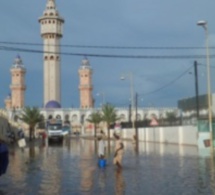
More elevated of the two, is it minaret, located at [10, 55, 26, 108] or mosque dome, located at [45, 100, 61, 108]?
minaret, located at [10, 55, 26, 108]

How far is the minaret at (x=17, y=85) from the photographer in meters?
139

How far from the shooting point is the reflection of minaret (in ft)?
456

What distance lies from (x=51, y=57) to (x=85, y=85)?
1586 cm

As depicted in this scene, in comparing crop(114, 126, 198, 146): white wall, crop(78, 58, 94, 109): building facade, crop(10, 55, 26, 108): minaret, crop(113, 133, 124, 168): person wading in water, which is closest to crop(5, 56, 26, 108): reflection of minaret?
crop(10, 55, 26, 108): minaret

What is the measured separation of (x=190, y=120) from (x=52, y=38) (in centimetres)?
9915

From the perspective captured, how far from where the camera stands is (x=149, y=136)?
175ft

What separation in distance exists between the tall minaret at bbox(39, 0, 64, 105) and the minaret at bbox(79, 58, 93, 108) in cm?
942

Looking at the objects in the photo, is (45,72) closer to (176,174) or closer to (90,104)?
(90,104)

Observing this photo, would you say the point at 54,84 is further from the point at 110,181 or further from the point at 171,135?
the point at 110,181

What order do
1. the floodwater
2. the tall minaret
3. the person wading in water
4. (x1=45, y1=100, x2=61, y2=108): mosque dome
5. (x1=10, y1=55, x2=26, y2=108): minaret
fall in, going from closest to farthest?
the floodwater, the person wading in water, (x1=45, y1=100, x2=61, y2=108): mosque dome, the tall minaret, (x1=10, y1=55, x2=26, y2=108): minaret

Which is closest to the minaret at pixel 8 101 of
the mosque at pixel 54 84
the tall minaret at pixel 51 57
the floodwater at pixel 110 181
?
the mosque at pixel 54 84

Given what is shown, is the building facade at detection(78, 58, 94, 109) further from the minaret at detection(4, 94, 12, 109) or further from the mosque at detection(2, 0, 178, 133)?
the minaret at detection(4, 94, 12, 109)

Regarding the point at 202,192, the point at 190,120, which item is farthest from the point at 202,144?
the point at 202,192

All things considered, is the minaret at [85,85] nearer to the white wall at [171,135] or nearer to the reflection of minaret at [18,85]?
the reflection of minaret at [18,85]
